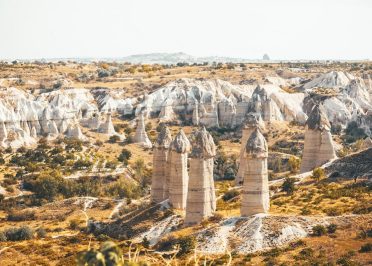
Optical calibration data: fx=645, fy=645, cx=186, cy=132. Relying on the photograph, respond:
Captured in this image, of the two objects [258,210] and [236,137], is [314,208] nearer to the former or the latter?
[258,210]

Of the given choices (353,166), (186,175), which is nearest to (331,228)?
(186,175)

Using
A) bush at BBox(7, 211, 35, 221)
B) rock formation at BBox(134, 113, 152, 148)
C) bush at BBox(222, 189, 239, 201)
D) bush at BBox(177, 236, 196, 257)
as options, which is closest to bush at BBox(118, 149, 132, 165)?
rock formation at BBox(134, 113, 152, 148)

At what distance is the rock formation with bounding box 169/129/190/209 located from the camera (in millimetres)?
42750

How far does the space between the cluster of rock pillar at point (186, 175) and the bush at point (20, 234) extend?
9.39m

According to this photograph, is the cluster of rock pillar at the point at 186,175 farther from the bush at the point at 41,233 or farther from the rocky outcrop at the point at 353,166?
the rocky outcrop at the point at 353,166

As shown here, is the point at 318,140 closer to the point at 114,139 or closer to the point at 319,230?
the point at 319,230

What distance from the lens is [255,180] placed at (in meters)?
38.1

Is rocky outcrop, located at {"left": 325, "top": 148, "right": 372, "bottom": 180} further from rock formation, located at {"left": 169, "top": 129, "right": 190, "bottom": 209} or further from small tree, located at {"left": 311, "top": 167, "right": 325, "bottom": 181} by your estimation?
rock formation, located at {"left": 169, "top": 129, "right": 190, "bottom": 209}

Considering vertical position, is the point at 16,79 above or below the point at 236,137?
above

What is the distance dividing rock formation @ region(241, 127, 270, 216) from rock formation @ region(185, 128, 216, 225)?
2361 mm

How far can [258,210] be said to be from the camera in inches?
1519

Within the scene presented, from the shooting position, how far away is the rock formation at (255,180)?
38.2m

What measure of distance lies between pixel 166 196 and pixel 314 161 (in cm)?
1333

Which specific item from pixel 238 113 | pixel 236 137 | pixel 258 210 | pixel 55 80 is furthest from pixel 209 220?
pixel 55 80
